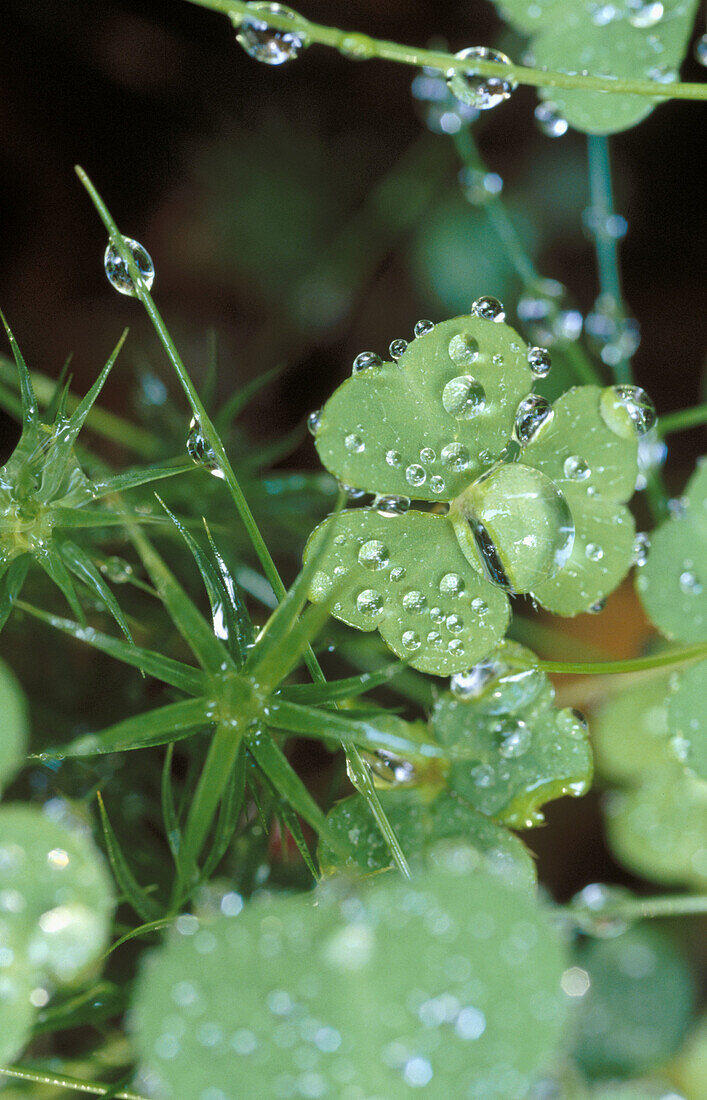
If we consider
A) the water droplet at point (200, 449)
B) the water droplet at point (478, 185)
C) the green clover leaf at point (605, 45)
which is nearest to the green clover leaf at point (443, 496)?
the water droplet at point (200, 449)

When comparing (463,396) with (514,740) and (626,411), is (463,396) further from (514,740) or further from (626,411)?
(514,740)

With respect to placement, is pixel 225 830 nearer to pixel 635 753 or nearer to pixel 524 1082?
pixel 524 1082

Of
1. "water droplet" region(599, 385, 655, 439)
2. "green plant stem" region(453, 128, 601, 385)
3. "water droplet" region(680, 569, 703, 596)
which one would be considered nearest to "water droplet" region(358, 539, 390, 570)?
"water droplet" region(599, 385, 655, 439)

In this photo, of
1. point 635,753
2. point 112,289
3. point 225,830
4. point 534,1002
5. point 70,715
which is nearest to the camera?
point 534,1002

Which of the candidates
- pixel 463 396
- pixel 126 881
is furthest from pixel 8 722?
pixel 463 396

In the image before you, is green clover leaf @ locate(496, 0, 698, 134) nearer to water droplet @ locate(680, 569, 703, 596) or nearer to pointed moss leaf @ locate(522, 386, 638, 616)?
pointed moss leaf @ locate(522, 386, 638, 616)

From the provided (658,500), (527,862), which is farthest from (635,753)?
(527,862)

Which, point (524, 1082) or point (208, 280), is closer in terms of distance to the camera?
point (524, 1082)
